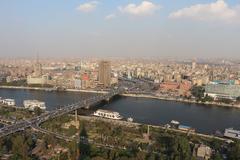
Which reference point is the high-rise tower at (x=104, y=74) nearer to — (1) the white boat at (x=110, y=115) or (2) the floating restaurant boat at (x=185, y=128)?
(1) the white boat at (x=110, y=115)

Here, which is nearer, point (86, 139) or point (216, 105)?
point (86, 139)

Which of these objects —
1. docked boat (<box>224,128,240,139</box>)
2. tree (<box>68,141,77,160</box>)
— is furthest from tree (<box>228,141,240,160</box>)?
tree (<box>68,141,77,160</box>)

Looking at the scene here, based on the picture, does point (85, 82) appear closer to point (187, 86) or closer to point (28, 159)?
point (187, 86)

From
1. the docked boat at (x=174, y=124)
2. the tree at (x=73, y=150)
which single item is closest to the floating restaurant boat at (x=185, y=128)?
the docked boat at (x=174, y=124)

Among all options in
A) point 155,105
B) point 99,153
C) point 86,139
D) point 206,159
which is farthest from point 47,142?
point 155,105

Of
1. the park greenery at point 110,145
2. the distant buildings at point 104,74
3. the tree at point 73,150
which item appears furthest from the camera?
the distant buildings at point 104,74

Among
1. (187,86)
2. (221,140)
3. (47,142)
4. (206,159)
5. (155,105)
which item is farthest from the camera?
(187,86)

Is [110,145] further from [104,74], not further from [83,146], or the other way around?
[104,74]

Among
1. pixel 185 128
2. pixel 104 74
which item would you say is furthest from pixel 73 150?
pixel 104 74

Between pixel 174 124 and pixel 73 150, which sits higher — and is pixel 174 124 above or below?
below
